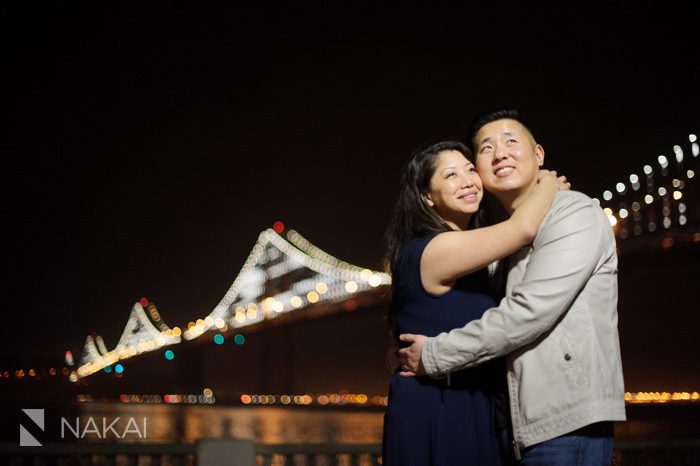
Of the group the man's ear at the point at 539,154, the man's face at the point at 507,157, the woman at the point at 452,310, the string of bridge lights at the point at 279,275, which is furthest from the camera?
the string of bridge lights at the point at 279,275

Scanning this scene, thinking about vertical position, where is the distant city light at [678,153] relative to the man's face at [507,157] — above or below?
above

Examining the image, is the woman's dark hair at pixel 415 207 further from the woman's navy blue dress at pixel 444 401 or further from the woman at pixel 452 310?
the woman's navy blue dress at pixel 444 401

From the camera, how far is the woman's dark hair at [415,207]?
2502 millimetres

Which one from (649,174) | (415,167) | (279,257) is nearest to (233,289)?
(279,257)

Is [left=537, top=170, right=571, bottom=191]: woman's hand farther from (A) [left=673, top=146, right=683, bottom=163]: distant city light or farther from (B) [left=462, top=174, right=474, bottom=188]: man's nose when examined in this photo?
(A) [left=673, top=146, right=683, bottom=163]: distant city light

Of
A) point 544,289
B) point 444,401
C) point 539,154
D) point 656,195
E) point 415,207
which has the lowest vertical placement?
point 444,401

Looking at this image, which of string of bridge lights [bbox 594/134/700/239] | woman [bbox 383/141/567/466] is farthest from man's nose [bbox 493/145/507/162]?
string of bridge lights [bbox 594/134/700/239]

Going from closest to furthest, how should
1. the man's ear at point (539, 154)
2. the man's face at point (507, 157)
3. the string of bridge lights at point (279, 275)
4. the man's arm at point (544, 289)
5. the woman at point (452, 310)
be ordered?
the man's arm at point (544, 289), the woman at point (452, 310), the man's face at point (507, 157), the man's ear at point (539, 154), the string of bridge lights at point (279, 275)

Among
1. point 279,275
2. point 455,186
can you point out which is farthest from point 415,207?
point 279,275

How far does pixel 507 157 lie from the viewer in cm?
233

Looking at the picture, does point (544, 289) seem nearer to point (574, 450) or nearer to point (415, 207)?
point (574, 450)

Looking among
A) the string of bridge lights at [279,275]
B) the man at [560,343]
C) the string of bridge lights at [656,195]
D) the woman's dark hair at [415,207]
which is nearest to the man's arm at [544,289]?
the man at [560,343]

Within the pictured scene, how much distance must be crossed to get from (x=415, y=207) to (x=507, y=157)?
35 centimetres

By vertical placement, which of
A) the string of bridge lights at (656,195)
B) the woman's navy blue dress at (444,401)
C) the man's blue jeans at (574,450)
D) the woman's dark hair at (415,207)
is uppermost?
the string of bridge lights at (656,195)
